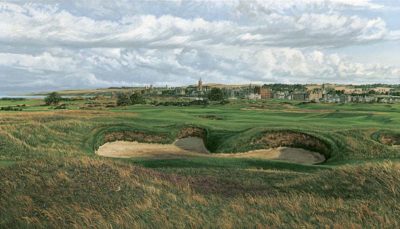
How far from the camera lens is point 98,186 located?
14.7 metres

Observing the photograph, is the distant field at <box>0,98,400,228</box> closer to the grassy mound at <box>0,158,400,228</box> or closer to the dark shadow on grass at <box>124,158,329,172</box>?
the grassy mound at <box>0,158,400,228</box>

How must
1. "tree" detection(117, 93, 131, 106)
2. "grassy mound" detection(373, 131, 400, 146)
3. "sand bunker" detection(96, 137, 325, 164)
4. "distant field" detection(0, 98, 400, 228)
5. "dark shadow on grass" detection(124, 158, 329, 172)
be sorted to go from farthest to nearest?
"tree" detection(117, 93, 131, 106)
"grassy mound" detection(373, 131, 400, 146)
"sand bunker" detection(96, 137, 325, 164)
"dark shadow on grass" detection(124, 158, 329, 172)
"distant field" detection(0, 98, 400, 228)

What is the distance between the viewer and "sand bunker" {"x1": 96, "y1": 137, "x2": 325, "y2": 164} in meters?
38.5

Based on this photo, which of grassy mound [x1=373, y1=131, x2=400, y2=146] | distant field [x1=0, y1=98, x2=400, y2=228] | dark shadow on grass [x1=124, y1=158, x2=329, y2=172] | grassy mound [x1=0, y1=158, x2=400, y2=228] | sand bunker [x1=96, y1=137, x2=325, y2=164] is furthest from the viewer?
grassy mound [x1=373, y1=131, x2=400, y2=146]

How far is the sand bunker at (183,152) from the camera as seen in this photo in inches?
Result: 1516

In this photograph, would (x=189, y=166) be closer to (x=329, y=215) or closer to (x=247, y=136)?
(x=247, y=136)

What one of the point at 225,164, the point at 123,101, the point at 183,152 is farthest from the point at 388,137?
the point at 123,101

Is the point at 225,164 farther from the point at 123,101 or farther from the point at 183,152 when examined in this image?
the point at 123,101

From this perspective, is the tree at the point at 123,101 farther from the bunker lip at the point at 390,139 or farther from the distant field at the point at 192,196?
the distant field at the point at 192,196

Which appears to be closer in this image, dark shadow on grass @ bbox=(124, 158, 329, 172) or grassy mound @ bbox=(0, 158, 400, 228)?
grassy mound @ bbox=(0, 158, 400, 228)

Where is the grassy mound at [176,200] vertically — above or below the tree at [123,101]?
above

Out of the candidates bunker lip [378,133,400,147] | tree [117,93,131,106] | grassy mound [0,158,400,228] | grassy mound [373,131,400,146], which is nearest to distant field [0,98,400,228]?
grassy mound [0,158,400,228]

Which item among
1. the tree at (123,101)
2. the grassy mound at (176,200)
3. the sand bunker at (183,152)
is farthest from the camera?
the tree at (123,101)

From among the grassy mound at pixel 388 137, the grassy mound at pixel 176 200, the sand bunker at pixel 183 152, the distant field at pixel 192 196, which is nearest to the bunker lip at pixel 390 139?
the grassy mound at pixel 388 137
